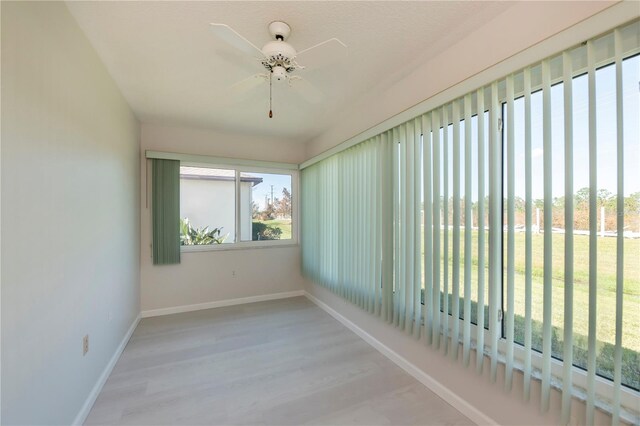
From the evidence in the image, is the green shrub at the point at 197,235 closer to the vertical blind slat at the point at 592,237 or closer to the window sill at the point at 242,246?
the window sill at the point at 242,246

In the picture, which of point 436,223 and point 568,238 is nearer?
point 568,238

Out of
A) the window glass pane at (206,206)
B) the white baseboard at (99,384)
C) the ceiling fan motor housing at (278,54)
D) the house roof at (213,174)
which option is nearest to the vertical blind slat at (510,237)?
the ceiling fan motor housing at (278,54)

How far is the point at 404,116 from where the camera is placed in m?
2.18

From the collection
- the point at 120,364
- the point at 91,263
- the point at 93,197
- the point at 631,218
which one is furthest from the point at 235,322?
the point at 631,218

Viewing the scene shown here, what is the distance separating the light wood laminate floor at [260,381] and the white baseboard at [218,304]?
0.37 m

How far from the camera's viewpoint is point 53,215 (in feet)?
4.68

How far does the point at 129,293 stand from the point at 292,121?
2.82m

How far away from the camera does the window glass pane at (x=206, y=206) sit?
150 inches

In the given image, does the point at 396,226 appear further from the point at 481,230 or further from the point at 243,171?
the point at 243,171

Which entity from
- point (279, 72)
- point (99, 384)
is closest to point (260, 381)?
point (99, 384)

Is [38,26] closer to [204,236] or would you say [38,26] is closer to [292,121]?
[292,121]

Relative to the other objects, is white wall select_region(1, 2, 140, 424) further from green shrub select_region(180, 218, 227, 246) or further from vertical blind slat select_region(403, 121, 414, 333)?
vertical blind slat select_region(403, 121, 414, 333)

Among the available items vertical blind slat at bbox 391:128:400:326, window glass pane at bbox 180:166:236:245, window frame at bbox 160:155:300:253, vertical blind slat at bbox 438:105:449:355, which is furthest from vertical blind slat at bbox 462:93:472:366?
window glass pane at bbox 180:166:236:245

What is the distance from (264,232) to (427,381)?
9.82 ft
